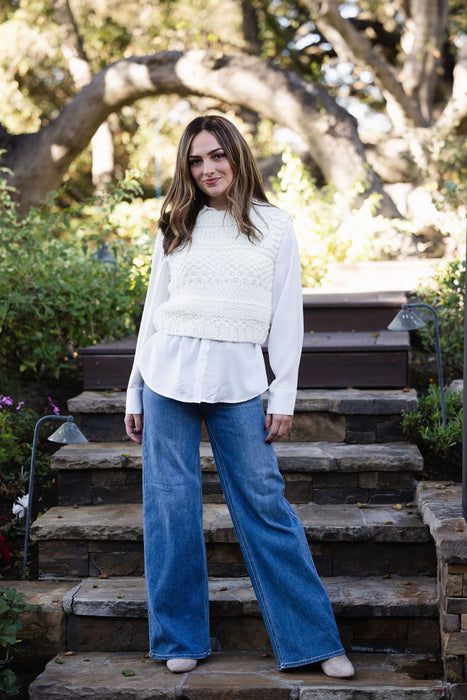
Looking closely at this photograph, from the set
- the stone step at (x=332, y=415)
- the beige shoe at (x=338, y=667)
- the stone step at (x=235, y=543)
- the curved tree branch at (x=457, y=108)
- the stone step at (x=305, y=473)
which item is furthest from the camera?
the curved tree branch at (x=457, y=108)

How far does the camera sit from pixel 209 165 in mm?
2326

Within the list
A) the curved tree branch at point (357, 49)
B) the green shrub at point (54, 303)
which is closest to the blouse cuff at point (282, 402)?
the green shrub at point (54, 303)

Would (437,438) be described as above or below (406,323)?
below

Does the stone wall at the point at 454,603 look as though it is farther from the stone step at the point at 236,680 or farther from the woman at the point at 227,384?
the woman at the point at 227,384

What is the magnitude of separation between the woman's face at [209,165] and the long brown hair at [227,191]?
0.04 feet

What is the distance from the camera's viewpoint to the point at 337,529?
294 centimetres

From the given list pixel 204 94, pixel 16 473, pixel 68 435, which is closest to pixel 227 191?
pixel 68 435

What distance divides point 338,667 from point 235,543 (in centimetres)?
70

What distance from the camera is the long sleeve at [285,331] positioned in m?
2.34

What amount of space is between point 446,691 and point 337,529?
2.37 feet

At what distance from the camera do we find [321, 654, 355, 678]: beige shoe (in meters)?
2.43

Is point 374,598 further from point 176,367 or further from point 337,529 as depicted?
point 176,367

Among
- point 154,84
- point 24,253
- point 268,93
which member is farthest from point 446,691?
point 154,84

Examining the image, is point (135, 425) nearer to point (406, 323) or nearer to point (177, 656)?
point (177, 656)
